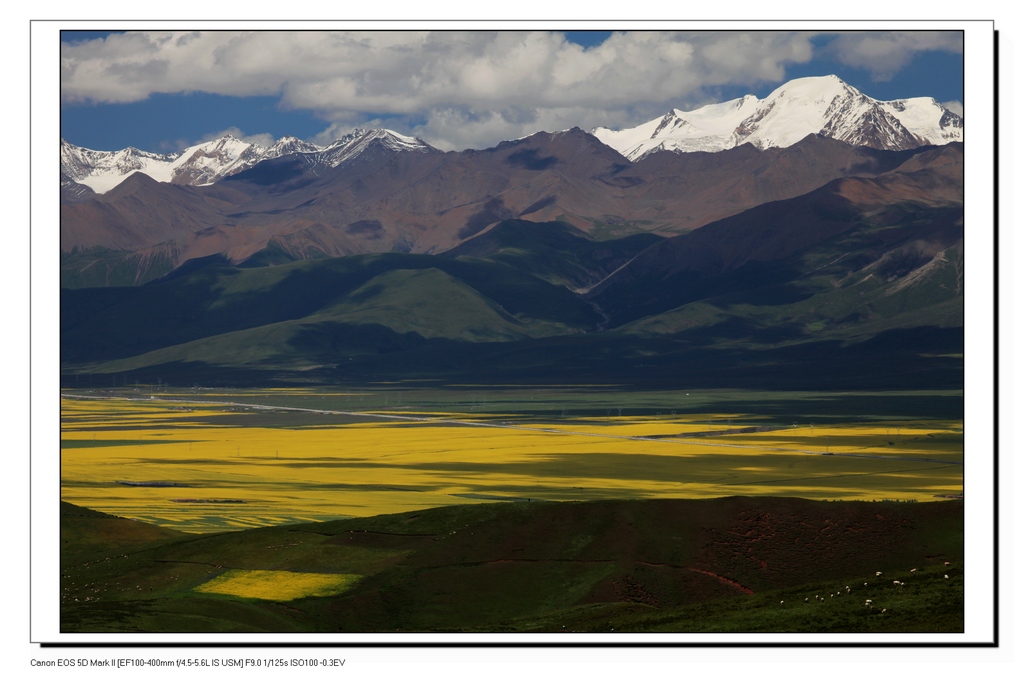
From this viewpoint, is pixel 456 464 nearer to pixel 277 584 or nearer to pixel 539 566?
pixel 539 566

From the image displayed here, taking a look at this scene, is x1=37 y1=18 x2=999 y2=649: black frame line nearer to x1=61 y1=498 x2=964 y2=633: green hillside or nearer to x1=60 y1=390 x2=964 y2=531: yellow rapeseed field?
x1=61 y1=498 x2=964 y2=633: green hillside

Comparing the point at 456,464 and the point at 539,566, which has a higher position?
the point at 456,464

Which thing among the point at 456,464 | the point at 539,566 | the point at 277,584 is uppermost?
the point at 456,464
